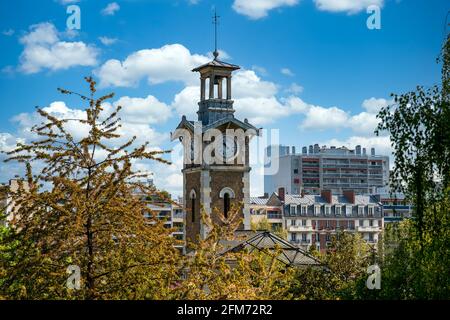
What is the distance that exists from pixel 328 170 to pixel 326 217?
5231 cm

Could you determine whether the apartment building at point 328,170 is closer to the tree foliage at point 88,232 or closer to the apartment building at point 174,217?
the apartment building at point 174,217

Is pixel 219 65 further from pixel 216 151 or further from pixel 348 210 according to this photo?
pixel 348 210

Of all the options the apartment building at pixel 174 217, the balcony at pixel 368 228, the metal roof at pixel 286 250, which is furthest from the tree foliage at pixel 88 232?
the balcony at pixel 368 228

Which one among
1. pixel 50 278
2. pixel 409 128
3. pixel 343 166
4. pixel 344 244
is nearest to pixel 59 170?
pixel 50 278

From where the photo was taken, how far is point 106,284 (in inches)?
496

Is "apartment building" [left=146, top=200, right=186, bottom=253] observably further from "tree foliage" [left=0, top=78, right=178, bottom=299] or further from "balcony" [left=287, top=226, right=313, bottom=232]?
"balcony" [left=287, top=226, right=313, bottom=232]

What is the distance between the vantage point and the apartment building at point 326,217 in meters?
93.4

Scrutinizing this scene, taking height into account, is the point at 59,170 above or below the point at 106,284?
above

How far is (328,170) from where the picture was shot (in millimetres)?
146125

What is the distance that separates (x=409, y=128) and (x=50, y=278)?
710 centimetres

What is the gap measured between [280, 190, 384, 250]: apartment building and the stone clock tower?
170 ft

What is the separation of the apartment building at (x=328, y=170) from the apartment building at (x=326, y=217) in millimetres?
44121
